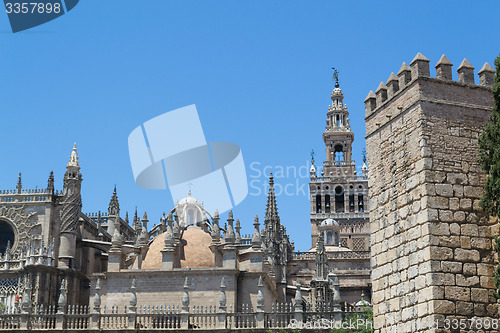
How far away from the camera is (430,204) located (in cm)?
1459

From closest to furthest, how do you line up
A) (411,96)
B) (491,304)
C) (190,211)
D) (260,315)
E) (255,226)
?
1. (491,304)
2. (411,96)
3. (260,315)
4. (255,226)
5. (190,211)

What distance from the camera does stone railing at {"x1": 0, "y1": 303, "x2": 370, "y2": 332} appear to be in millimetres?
30859

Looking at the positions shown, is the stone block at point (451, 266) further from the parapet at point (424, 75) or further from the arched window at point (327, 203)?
the arched window at point (327, 203)

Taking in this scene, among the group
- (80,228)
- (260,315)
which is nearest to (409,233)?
(260,315)

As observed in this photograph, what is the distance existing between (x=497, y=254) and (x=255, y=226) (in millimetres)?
24576

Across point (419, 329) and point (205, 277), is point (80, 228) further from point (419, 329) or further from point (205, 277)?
point (419, 329)

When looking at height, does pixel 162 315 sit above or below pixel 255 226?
below

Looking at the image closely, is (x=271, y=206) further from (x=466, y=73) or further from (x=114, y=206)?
(x=466, y=73)

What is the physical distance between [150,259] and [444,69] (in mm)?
23477

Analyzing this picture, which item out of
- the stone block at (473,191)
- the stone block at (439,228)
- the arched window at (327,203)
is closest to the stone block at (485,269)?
the stone block at (439,228)

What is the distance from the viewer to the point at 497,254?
48.0 feet

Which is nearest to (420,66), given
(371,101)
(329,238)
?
(371,101)

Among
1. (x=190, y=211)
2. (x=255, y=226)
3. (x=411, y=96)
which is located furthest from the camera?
(x=190, y=211)

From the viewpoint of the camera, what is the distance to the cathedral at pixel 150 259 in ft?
112
